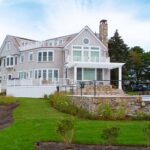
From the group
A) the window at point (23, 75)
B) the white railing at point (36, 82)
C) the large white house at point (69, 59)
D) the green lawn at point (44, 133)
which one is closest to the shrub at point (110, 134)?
the green lawn at point (44, 133)

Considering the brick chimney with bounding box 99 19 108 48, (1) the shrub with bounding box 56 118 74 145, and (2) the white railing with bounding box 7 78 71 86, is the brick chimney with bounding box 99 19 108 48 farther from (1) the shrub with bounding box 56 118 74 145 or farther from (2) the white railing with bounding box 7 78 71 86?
(1) the shrub with bounding box 56 118 74 145

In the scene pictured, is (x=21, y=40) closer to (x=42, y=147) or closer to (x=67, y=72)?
(x=67, y=72)

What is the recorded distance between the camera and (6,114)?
73.2 feet

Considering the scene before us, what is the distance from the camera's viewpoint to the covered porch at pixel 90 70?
44.7m

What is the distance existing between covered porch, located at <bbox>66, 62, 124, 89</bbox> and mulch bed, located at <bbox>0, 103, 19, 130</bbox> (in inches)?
725

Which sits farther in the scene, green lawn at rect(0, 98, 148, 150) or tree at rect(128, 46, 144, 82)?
tree at rect(128, 46, 144, 82)

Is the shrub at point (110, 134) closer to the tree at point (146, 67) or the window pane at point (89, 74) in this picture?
the window pane at point (89, 74)

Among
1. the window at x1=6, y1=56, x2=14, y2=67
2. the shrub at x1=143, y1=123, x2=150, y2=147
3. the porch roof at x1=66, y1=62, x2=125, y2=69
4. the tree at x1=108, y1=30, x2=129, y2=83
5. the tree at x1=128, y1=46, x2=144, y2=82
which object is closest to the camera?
the shrub at x1=143, y1=123, x2=150, y2=147

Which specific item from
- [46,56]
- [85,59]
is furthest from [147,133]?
[46,56]

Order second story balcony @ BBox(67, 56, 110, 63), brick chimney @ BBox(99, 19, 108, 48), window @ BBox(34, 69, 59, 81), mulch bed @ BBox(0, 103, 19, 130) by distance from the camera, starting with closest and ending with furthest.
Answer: mulch bed @ BBox(0, 103, 19, 130), second story balcony @ BBox(67, 56, 110, 63), window @ BBox(34, 69, 59, 81), brick chimney @ BBox(99, 19, 108, 48)

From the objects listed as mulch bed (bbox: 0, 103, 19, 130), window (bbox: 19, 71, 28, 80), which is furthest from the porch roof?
mulch bed (bbox: 0, 103, 19, 130)

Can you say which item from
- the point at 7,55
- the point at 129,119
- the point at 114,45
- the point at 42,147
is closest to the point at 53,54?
the point at 7,55

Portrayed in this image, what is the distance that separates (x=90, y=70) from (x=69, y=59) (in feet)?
9.24

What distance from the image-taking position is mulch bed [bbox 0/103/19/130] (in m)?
18.9
